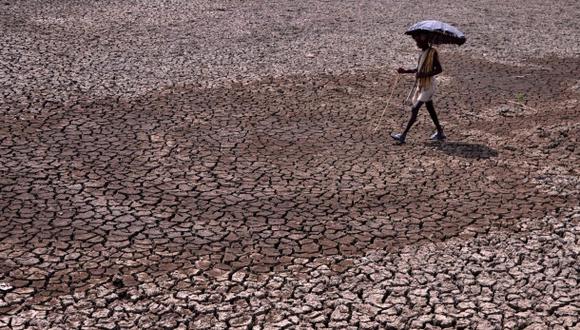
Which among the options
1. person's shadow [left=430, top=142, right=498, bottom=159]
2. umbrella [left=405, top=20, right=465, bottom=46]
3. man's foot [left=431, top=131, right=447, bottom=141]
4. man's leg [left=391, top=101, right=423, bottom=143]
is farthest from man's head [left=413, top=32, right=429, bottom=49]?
person's shadow [left=430, top=142, right=498, bottom=159]

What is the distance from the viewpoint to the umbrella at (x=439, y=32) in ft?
35.4

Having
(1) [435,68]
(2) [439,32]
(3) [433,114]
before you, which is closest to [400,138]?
(3) [433,114]

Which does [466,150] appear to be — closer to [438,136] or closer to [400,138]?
[438,136]

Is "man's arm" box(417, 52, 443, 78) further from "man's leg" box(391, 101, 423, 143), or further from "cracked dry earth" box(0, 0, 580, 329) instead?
"cracked dry earth" box(0, 0, 580, 329)

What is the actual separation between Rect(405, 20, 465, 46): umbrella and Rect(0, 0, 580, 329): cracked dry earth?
1526 millimetres

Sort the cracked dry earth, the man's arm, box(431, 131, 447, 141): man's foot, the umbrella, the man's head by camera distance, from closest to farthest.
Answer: the cracked dry earth, the umbrella, the man's head, the man's arm, box(431, 131, 447, 141): man's foot

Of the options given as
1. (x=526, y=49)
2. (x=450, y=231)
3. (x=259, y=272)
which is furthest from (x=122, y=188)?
(x=526, y=49)

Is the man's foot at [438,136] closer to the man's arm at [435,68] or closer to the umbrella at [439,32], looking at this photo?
the man's arm at [435,68]

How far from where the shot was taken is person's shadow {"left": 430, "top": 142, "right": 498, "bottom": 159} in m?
10.8

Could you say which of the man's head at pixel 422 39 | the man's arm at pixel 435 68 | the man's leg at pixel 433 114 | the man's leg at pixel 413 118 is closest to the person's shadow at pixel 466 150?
the man's leg at pixel 433 114

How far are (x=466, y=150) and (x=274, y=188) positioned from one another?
3.25 m

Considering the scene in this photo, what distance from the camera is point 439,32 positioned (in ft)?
35.5

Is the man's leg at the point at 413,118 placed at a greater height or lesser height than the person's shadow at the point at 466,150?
greater

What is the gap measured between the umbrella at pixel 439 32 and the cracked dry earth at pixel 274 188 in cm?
153
